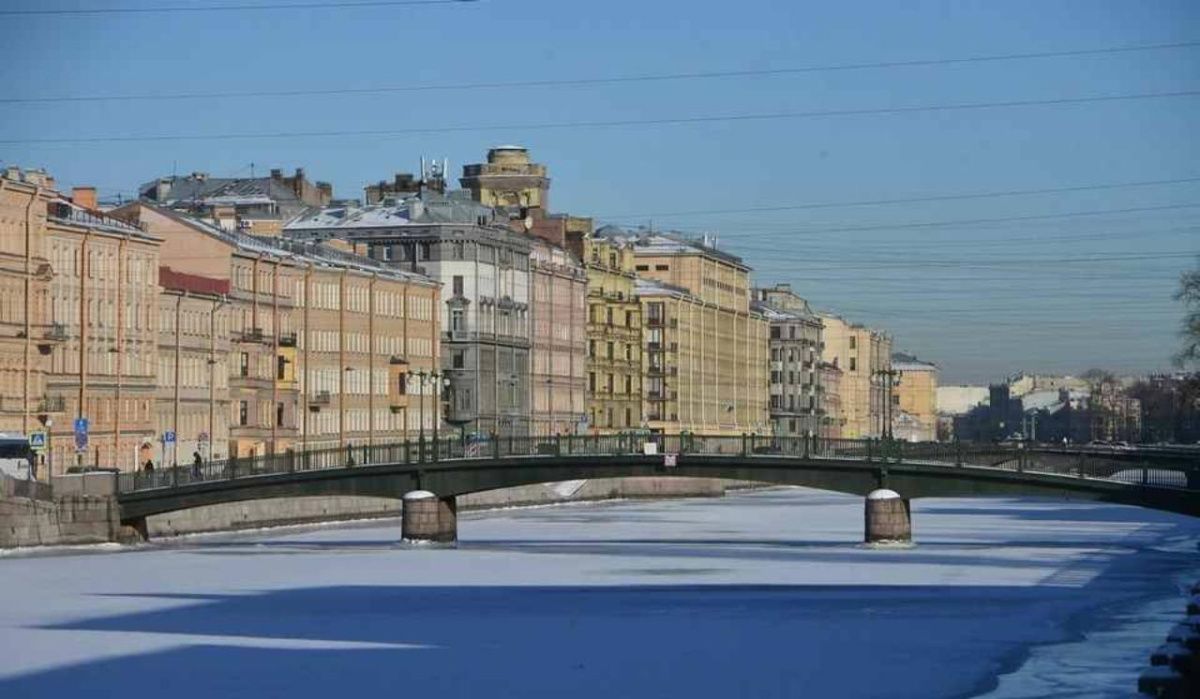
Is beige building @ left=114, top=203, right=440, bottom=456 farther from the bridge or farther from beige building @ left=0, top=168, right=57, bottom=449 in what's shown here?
the bridge

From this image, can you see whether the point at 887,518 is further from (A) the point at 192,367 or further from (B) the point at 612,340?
(B) the point at 612,340

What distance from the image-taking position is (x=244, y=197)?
146 meters

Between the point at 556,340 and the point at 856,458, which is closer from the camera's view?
the point at 856,458

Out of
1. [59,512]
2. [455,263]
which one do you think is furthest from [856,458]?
[455,263]

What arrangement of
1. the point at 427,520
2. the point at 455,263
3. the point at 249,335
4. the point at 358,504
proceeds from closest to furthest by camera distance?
the point at 427,520 < the point at 358,504 < the point at 249,335 < the point at 455,263

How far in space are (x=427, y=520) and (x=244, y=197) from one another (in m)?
62.9

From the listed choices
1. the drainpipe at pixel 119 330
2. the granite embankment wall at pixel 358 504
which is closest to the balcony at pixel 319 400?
the granite embankment wall at pixel 358 504

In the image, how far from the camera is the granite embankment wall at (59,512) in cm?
7862

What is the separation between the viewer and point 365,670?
1772 inches

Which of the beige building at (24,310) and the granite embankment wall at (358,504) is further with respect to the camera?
the beige building at (24,310)

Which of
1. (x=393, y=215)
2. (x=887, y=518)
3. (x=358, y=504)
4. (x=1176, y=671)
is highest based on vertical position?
(x=393, y=215)

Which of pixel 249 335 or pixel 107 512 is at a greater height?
pixel 249 335

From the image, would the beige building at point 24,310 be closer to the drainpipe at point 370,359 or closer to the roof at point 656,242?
the drainpipe at point 370,359

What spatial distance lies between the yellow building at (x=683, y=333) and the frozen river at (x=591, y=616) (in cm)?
8237
